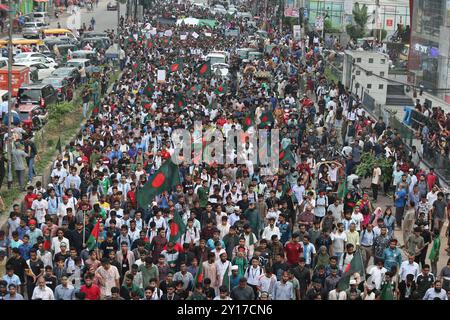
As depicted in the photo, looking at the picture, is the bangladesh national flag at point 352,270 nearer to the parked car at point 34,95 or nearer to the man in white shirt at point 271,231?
the man in white shirt at point 271,231

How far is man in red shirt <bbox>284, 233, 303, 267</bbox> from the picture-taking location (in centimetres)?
1457

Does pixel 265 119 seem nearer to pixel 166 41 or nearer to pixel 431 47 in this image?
pixel 431 47

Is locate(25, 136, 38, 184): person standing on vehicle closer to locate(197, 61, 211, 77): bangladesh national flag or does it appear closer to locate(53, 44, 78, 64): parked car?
locate(197, 61, 211, 77): bangladesh national flag

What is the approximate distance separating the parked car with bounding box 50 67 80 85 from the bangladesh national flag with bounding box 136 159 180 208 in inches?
842

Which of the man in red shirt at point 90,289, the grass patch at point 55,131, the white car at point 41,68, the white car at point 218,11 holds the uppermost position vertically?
the white car at point 218,11

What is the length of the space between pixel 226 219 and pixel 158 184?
1668mm

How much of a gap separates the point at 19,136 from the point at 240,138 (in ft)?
16.5

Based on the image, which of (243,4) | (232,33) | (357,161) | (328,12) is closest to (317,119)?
(357,161)

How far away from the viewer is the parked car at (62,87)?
35.0 metres

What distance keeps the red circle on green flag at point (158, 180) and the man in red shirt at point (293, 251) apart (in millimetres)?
2914

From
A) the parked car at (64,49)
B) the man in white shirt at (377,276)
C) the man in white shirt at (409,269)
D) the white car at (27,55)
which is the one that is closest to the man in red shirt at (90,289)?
the man in white shirt at (377,276)

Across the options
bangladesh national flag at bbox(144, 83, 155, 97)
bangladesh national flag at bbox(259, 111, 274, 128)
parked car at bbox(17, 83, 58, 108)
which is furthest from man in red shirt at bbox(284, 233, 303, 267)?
parked car at bbox(17, 83, 58, 108)

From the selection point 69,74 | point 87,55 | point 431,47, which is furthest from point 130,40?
point 431,47

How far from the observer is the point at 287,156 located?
Result: 21.8 meters
